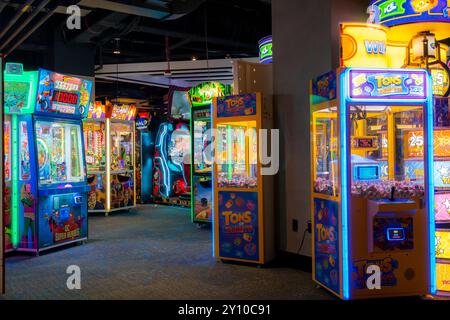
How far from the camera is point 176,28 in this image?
951 centimetres

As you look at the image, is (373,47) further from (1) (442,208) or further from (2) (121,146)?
(2) (121,146)

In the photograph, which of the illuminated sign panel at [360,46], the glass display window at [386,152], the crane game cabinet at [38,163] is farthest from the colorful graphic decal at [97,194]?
the illuminated sign panel at [360,46]

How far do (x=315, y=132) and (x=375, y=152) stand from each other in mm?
570

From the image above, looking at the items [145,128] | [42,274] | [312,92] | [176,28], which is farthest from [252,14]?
[42,274]

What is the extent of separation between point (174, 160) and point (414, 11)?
6.80 metres

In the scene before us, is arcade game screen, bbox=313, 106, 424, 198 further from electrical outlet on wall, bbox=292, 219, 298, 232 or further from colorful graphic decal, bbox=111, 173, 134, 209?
colorful graphic decal, bbox=111, 173, 134, 209

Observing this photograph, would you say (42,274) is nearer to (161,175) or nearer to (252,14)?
(161,175)

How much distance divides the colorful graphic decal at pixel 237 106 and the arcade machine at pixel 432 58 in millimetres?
1497

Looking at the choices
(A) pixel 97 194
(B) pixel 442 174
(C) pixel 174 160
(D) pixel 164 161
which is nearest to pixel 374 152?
(B) pixel 442 174

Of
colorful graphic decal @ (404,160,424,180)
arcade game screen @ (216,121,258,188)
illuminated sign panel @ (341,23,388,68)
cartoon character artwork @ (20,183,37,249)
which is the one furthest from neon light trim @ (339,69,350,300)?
cartoon character artwork @ (20,183,37,249)

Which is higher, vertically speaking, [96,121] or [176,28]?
[176,28]

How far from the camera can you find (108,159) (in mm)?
9031

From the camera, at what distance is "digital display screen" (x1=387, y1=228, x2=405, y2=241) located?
3570 millimetres
